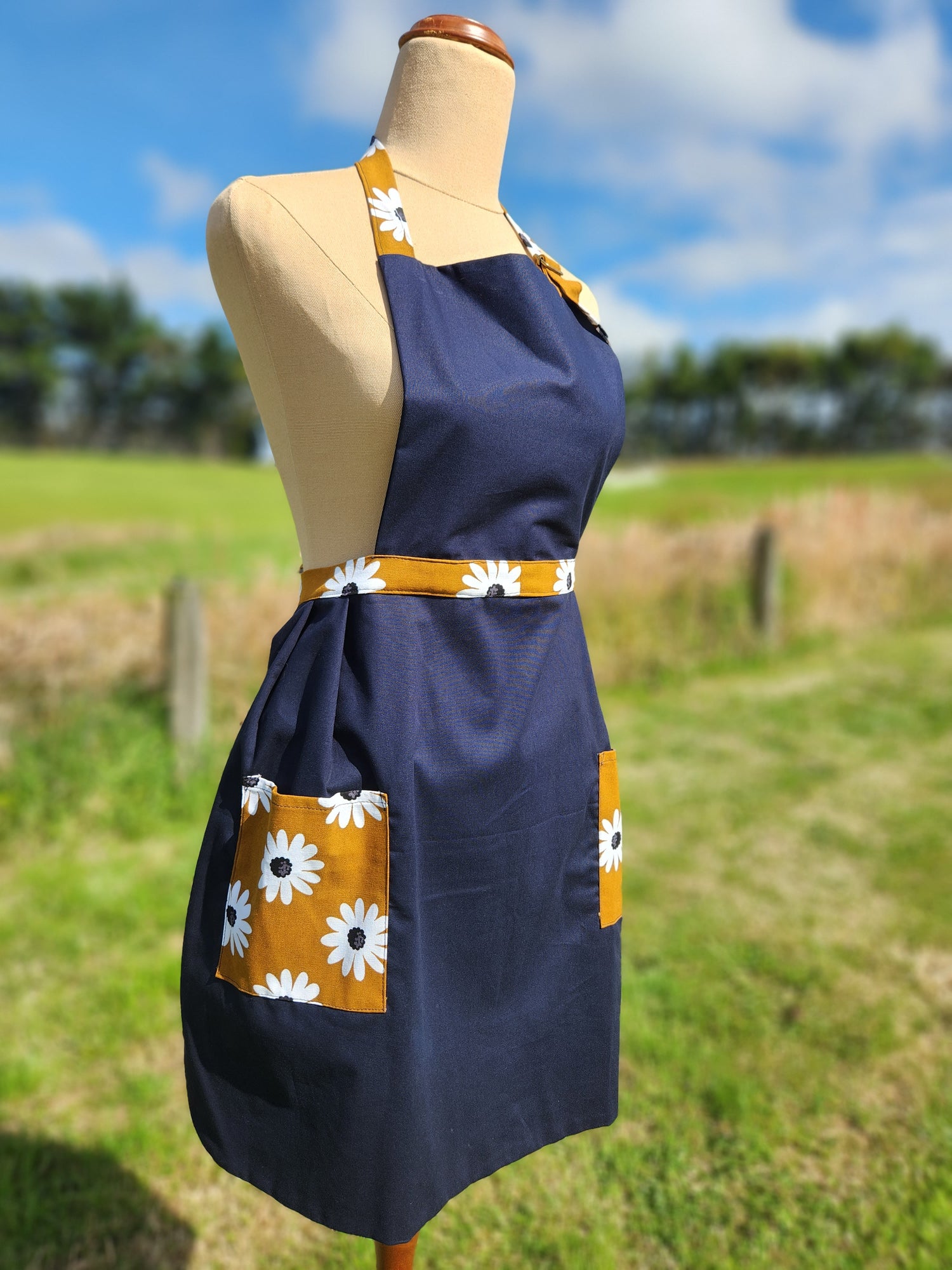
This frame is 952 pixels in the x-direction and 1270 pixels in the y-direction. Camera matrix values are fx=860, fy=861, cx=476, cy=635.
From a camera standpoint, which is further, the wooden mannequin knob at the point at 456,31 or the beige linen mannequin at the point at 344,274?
the wooden mannequin knob at the point at 456,31

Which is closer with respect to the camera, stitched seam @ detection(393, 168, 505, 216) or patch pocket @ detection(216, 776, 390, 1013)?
patch pocket @ detection(216, 776, 390, 1013)

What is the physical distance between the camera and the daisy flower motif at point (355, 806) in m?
0.90

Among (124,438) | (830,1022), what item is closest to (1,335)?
(124,438)

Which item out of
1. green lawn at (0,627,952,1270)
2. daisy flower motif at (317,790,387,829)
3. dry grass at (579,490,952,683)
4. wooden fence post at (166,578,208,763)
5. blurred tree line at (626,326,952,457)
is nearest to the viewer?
daisy flower motif at (317,790,387,829)

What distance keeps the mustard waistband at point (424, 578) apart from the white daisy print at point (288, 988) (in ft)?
1.34

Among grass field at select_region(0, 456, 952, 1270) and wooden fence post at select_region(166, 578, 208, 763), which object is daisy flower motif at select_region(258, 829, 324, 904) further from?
wooden fence post at select_region(166, 578, 208, 763)

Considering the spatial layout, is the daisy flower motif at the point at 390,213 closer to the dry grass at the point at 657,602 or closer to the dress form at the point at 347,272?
the dress form at the point at 347,272

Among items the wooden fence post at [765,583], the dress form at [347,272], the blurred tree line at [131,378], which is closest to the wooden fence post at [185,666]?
the dress form at [347,272]

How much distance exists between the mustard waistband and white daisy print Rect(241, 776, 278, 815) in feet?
0.70

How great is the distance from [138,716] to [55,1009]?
1234mm

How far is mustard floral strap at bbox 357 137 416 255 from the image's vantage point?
3.11 ft

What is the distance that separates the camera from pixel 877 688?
4.90 m

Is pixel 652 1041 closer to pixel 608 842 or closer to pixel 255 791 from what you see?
pixel 608 842

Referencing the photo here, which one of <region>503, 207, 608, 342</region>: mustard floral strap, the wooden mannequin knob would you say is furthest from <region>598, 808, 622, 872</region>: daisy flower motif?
the wooden mannequin knob
